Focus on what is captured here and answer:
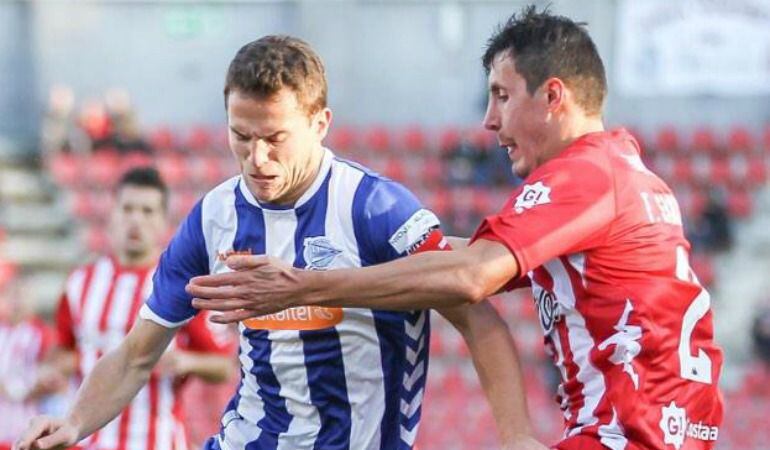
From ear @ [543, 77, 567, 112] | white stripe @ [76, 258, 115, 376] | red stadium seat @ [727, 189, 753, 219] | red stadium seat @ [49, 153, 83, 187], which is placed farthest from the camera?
red stadium seat @ [49, 153, 83, 187]

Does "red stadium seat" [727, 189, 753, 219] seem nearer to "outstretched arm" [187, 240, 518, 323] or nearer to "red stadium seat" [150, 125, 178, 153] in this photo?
"red stadium seat" [150, 125, 178, 153]

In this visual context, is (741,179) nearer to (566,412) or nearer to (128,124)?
(128,124)

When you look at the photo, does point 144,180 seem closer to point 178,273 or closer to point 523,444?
point 178,273

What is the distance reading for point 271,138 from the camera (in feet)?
13.4

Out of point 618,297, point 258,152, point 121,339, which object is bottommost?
point 121,339

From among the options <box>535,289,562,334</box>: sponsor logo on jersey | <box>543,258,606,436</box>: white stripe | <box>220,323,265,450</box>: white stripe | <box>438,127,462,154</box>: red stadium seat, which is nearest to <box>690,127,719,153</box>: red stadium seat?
<box>438,127,462,154</box>: red stadium seat

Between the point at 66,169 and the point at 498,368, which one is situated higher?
the point at 498,368

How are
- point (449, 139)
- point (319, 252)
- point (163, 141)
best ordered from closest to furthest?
point (319, 252)
point (449, 139)
point (163, 141)

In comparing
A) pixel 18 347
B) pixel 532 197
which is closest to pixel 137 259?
pixel 532 197

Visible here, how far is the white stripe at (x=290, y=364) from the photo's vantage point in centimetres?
430

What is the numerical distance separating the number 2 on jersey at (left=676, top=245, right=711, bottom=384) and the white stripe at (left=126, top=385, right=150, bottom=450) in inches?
130

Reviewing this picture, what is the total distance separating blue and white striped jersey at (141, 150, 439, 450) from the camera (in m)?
4.21

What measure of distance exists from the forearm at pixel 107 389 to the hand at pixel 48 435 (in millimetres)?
69

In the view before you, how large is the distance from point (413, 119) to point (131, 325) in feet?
40.9
